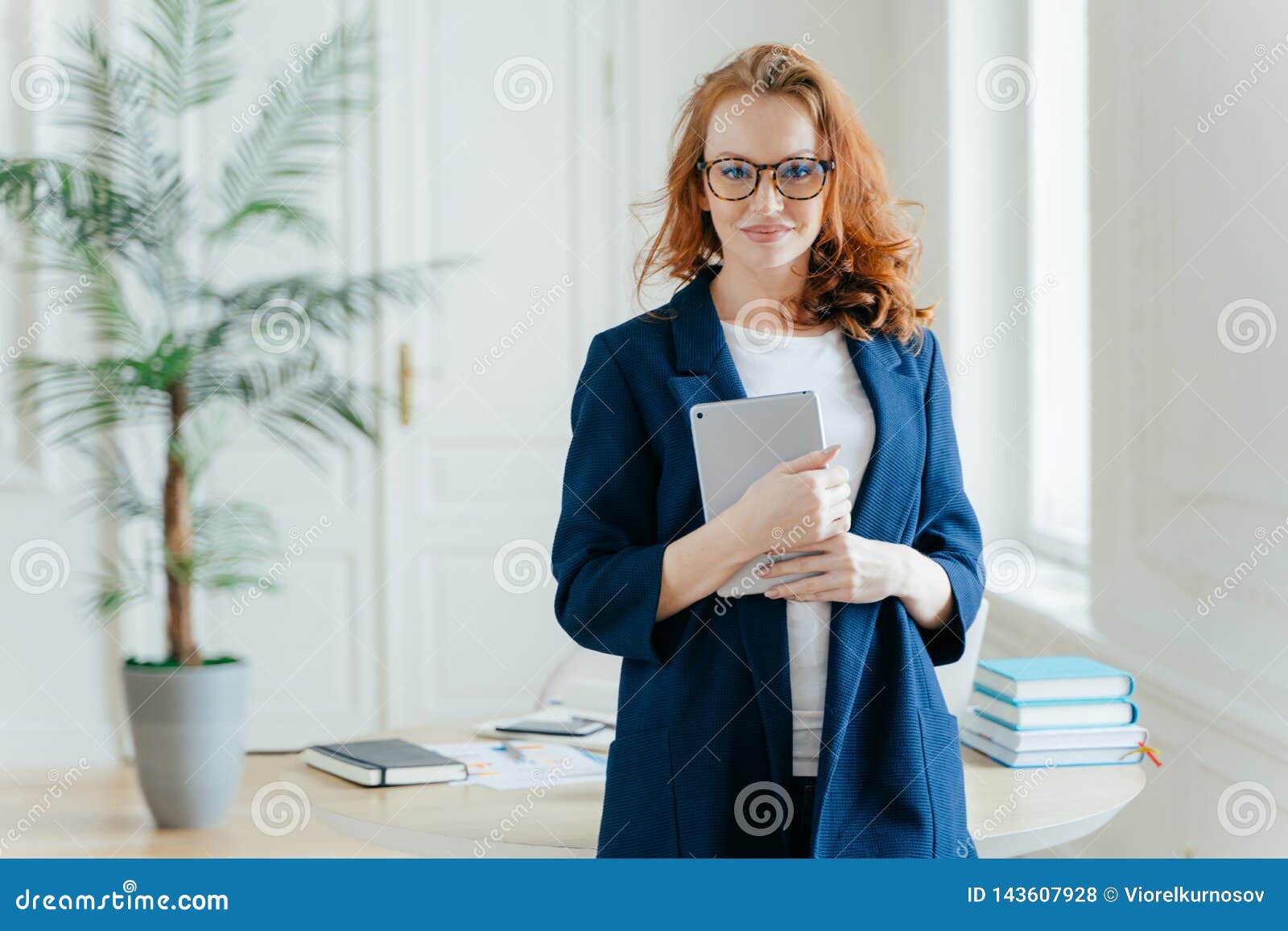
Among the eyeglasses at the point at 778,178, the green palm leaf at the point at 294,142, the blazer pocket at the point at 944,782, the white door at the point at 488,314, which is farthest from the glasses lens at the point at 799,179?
the white door at the point at 488,314

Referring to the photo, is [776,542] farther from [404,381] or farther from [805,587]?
[404,381]

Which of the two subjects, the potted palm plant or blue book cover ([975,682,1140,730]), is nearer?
blue book cover ([975,682,1140,730])

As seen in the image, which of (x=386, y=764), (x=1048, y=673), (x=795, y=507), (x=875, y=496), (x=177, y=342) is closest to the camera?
(x=795, y=507)

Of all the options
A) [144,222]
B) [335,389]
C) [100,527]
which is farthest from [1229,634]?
[100,527]

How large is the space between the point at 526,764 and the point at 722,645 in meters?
0.67

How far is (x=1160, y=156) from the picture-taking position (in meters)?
2.34

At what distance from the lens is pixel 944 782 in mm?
1270

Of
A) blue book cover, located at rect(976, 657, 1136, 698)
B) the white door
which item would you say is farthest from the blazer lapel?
the white door

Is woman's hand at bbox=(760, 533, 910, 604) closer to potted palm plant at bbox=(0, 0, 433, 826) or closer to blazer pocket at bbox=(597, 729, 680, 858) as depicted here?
blazer pocket at bbox=(597, 729, 680, 858)

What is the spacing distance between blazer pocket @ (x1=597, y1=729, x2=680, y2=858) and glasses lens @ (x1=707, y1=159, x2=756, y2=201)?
0.53 m

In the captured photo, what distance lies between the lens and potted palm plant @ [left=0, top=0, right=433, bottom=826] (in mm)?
3518

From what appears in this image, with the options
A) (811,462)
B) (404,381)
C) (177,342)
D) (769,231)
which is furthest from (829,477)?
(404,381)

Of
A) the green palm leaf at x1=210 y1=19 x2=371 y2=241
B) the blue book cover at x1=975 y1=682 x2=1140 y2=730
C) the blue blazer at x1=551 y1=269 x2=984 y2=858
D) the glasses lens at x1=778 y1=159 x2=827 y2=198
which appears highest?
Result: the green palm leaf at x1=210 y1=19 x2=371 y2=241

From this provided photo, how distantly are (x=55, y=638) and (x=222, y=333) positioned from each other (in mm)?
1340
